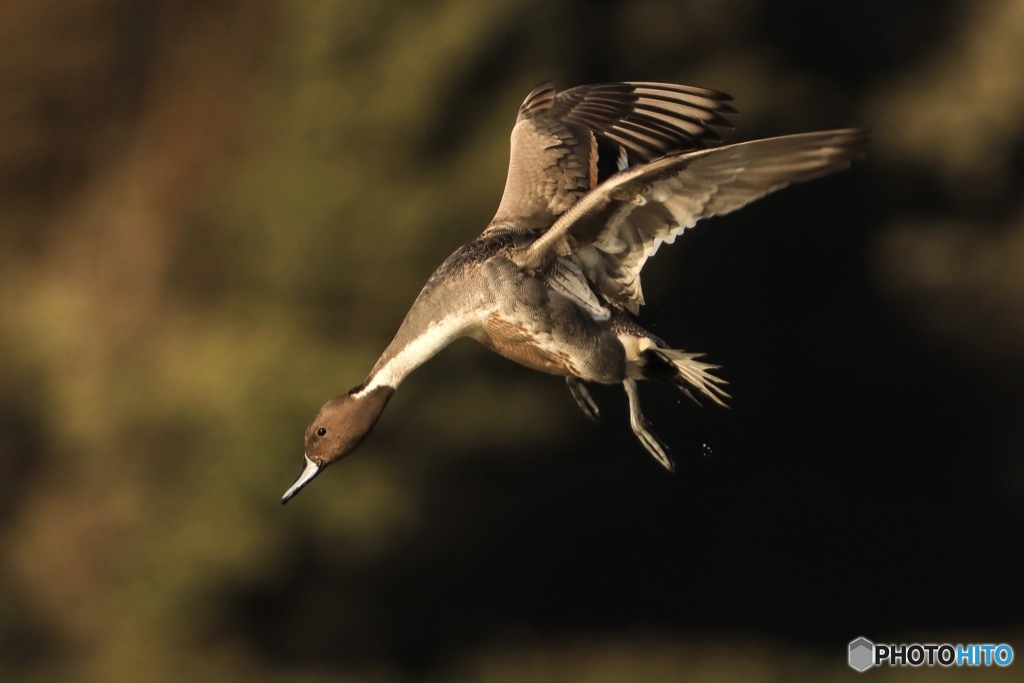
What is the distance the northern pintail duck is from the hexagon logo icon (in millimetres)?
2513

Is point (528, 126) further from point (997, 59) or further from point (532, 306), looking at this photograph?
point (997, 59)

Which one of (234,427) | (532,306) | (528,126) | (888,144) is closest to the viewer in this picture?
(532,306)

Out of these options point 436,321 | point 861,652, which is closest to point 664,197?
point 436,321

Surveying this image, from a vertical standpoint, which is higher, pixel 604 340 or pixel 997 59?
pixel 997 59

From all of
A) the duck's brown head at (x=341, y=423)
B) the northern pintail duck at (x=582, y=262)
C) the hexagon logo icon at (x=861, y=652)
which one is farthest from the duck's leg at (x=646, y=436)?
the hexagon logo icon at (x=861, y=652)

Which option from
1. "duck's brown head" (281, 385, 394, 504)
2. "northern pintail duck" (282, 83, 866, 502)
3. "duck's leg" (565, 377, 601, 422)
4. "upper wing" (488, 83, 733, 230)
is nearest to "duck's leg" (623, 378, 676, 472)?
"northern pintail duck" (282, 83, 866, 502)

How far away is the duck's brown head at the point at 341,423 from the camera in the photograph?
6.62ft

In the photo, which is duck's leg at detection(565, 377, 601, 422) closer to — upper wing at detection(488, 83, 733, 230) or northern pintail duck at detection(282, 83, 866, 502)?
northern pintail duck at detection(282, 83, 866, 502)

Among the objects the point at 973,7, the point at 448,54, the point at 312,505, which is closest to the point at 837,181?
the point at 973,7

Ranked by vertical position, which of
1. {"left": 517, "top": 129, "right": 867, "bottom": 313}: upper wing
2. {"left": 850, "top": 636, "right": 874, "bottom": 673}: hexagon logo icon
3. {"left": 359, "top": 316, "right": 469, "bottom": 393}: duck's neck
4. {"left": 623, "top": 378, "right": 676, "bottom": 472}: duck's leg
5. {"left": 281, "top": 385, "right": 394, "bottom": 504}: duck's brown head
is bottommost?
{"left": 850, "top": 636, "right": 874, "bottom": 673}: hexagon logo icon

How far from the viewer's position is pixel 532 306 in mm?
1963

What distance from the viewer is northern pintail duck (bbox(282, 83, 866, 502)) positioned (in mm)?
1833

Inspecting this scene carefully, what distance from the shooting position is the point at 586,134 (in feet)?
7.89

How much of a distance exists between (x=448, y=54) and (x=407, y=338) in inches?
98.1
